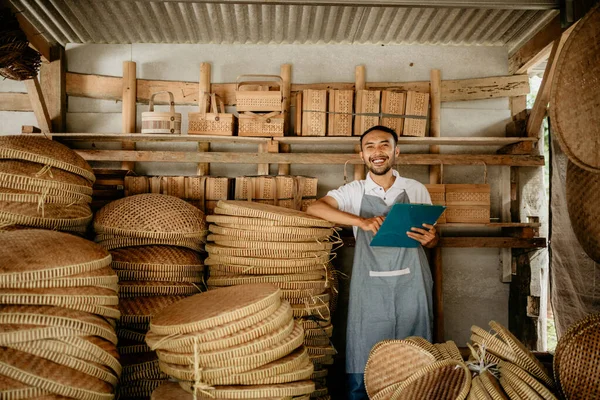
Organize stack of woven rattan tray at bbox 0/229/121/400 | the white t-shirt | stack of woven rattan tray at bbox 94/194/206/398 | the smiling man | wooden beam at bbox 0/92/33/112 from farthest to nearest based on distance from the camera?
1. wooden beam at bbox 0/92/33/112
2. the white t-shirt
3. the smiling man
4. stack of woven rattan tray at bbox 94/194/206/398
5. stack of woven rattan tray at bbox 0/229/121/400

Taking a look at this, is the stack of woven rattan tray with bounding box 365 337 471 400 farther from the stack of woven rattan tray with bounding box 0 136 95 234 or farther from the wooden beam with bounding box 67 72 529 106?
the wooden beam with bounding box 67 72 529 106

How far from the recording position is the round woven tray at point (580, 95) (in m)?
2.18

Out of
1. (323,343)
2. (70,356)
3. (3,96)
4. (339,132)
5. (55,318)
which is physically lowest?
(323,343)

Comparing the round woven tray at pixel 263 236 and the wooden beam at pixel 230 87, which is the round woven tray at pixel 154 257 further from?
the wooden beam at pixel 230 87

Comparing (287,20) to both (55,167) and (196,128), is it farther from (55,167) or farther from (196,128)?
(55,167)

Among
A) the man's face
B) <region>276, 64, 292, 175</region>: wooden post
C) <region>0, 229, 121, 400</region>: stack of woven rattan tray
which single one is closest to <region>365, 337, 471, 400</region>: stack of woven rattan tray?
<region>0, 229, 121, 400</region>: stack of woven rattan tray

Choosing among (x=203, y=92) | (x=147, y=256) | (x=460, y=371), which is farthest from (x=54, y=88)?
(x=460, y=371)

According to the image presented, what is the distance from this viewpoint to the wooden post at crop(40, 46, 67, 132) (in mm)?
4684

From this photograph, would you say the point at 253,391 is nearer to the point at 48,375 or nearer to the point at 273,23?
the point at 48,375

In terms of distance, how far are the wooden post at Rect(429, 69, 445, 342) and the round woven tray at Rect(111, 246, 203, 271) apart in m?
2.59

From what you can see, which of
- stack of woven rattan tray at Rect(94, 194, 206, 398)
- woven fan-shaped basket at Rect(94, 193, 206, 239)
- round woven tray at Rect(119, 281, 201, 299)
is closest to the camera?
stack of woven rattan tray at Rect(94, 194, 206, 398)

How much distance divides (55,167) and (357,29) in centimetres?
312

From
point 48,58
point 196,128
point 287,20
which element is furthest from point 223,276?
point 48,58

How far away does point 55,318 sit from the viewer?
201 cm
